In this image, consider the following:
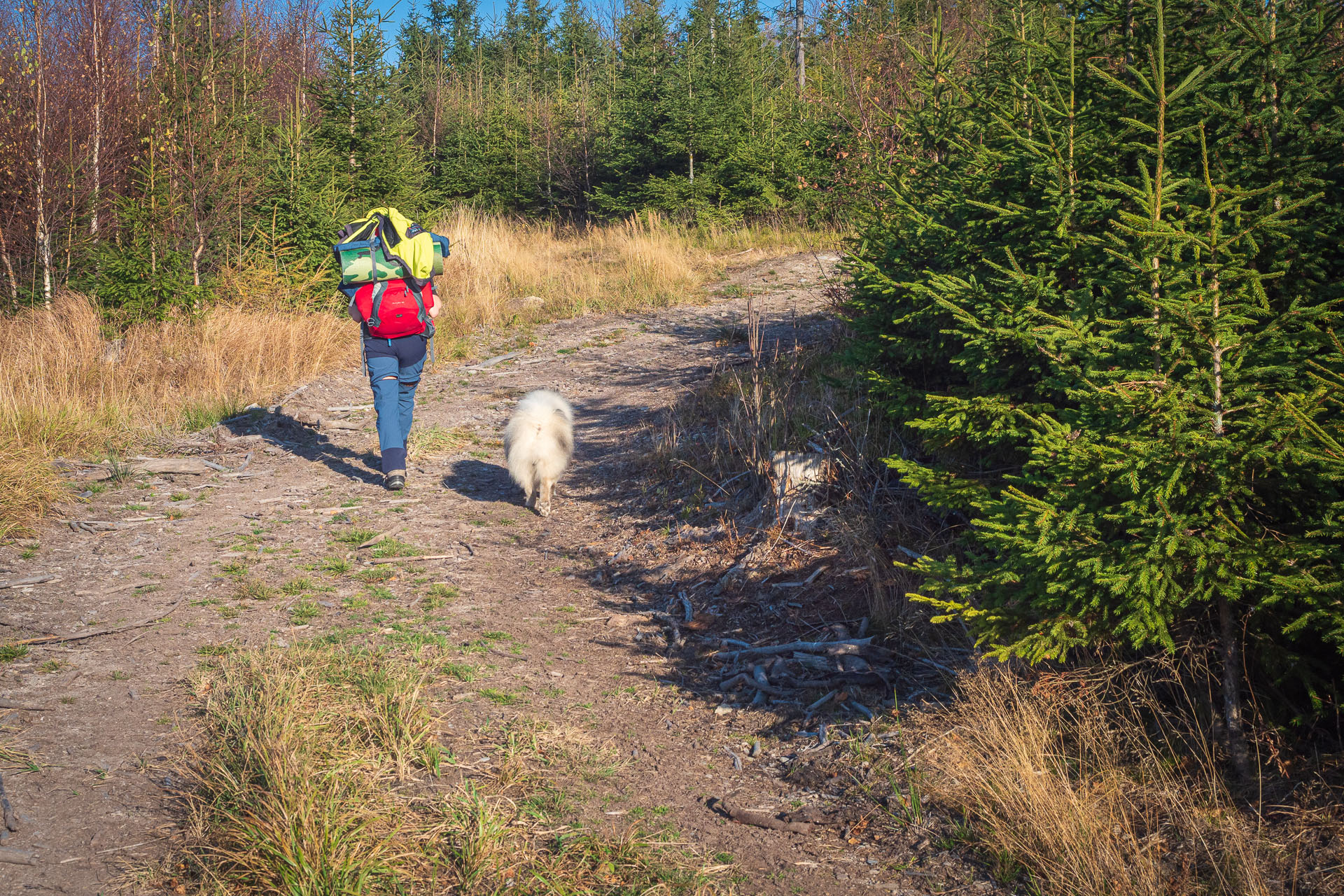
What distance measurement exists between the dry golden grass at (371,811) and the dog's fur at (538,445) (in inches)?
143

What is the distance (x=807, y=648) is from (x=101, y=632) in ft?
12.8

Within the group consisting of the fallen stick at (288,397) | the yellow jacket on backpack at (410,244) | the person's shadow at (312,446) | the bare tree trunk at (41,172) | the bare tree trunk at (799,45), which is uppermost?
the bare tree trunk at (799,45)

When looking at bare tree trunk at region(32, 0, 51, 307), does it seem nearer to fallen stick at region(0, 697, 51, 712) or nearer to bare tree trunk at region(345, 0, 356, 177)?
bare tree trunk at region(345, 0, 356, 177)

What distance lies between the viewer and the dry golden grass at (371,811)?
8.68 ft

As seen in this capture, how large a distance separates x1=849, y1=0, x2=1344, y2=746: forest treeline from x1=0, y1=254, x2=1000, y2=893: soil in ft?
3.66

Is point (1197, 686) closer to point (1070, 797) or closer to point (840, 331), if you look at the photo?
point (1070, 797)

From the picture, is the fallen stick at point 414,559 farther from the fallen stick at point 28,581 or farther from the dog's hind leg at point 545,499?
the fallen stick at point 28,581

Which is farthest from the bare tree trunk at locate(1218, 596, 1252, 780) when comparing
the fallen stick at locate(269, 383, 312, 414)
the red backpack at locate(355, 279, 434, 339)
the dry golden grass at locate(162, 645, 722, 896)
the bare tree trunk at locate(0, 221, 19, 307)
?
the bare tree trunk at locate(0, 221, 19, 307)

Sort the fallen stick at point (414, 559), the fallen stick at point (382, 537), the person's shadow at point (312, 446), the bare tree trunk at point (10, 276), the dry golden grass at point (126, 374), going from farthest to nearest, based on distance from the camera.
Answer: the bare tree trunk at point (10, 276), the person's shadow at point (312, 446), the dry golden grass at point (126, 374), the fallen stick at point (382, 537), the fallen stick at point (414, 559)

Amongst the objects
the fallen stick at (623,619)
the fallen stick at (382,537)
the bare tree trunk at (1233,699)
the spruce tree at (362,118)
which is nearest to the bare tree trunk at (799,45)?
the spruce tree at (362,118)

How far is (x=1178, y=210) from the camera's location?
11.2ft

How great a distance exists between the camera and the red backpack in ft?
24.3

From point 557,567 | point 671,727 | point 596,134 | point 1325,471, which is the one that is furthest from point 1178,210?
point 596,134

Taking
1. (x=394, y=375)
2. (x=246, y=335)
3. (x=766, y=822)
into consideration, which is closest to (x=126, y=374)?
(x=246, y=335)
